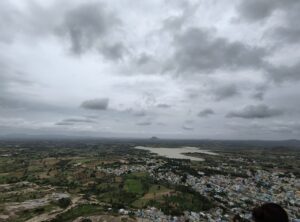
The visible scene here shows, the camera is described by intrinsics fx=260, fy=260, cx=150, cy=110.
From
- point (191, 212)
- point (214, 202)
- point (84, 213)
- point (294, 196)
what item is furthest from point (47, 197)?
point (294, 196)

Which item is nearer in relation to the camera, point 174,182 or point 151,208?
point 151,208

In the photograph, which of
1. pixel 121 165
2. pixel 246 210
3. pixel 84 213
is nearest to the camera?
pixel 84 213

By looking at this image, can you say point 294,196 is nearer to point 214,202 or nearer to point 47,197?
point 214,202

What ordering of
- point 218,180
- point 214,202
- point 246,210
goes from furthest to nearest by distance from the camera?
point 218,180
point 214,202
point 246,210

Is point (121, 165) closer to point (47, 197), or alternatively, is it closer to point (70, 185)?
point (70, 185)

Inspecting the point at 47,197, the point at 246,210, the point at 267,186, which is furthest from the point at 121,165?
the point at 246,210

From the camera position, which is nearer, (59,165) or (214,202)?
(214,202)

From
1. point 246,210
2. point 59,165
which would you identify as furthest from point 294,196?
point 59,165

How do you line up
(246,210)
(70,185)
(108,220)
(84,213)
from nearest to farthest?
(108,220) < (84,213) < (246,210) < (70,185)

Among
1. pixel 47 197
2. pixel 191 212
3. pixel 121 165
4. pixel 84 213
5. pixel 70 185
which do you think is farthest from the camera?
pixel 121 165
